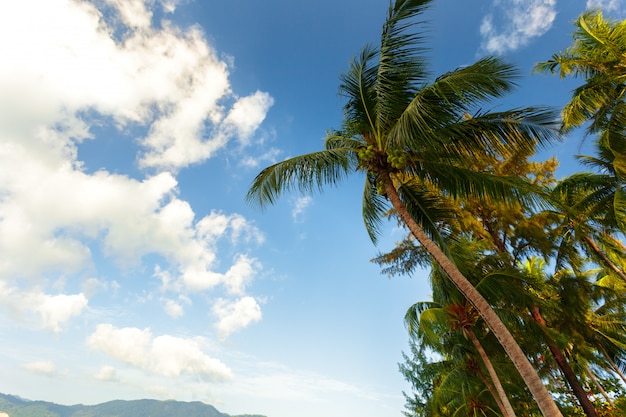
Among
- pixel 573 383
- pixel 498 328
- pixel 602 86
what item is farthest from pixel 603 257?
pixel 498 328

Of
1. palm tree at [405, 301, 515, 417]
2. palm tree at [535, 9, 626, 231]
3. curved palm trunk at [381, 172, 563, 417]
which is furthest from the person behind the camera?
palm tree at [405, 301, 515, 417]

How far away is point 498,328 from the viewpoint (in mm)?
5488

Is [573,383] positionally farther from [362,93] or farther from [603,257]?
[362,93]

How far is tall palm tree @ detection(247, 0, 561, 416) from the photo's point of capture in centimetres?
591

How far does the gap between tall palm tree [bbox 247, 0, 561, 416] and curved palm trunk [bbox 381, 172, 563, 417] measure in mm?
15

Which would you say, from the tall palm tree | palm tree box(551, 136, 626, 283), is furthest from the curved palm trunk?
palm tree box(551, 136, 626, 283)

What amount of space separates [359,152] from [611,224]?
9.27 meters

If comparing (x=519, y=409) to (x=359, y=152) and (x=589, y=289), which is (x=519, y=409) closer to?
(x=589, y=289)

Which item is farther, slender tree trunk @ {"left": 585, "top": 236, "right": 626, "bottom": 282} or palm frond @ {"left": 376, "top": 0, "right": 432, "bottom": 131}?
slender tree trunk @ {"left": 585, "top": 236, "right": 626, "bottom": 282}

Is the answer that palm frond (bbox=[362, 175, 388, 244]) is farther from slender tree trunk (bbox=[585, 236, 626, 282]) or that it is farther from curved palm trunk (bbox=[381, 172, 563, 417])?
slender tree trunk (bbox=[585, 236, 626, 282])

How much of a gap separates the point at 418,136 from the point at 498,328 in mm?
3546

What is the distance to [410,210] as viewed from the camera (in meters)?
8.53

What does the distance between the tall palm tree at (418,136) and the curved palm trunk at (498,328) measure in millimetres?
15

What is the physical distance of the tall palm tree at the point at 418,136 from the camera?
5.91 m
